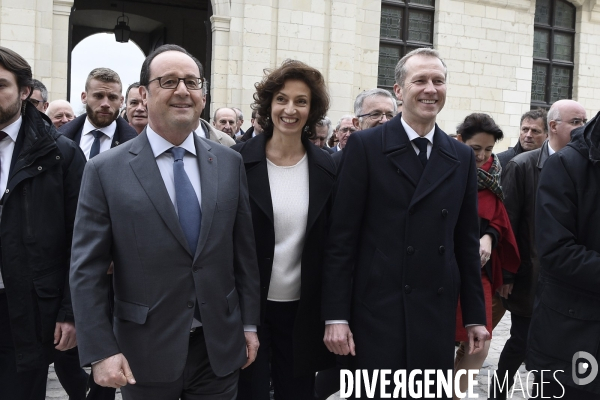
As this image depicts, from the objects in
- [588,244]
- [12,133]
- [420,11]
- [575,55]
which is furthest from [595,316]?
[575,55]

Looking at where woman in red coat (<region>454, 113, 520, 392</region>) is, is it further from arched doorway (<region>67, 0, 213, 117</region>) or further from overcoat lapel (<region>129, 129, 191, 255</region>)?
arched doorway (<region>67, 0, 213, 117</region>)

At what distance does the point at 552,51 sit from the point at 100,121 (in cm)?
1256

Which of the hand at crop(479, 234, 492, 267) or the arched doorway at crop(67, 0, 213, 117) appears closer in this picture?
the hand at crop(479, 234, 492, 267)

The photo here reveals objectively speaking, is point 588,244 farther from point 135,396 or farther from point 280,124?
point 135,396

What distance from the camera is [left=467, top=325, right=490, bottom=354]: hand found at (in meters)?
3.22

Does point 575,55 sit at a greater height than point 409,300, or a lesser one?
greater

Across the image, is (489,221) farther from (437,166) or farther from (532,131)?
(532,131)

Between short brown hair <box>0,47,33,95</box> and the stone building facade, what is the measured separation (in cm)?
728

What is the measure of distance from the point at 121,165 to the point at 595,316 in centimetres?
236

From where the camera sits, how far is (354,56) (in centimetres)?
1212

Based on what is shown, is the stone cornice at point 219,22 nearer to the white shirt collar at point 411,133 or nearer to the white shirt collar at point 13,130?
the white shirt collar at point 13,130

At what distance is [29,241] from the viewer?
310 centimetres

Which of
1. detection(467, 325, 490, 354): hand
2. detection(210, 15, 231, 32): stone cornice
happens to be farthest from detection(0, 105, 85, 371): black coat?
detection(210, 15, 231, 32): stone cornice

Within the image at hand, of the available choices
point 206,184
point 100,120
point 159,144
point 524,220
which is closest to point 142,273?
point 206,184
